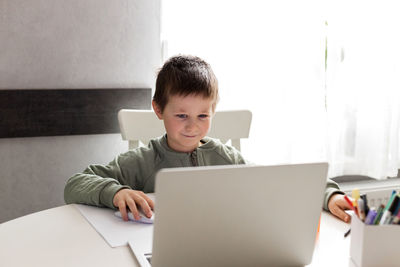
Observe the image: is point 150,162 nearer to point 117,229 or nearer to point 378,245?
point 117,229

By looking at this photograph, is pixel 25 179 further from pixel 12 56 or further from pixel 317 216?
pixel 317 216

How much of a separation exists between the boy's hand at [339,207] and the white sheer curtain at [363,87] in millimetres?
1543

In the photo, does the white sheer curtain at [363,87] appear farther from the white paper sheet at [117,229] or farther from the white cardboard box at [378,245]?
the white cardboard box at [378,245]

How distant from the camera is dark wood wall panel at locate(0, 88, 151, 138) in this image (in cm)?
220

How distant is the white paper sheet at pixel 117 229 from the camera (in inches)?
44.9

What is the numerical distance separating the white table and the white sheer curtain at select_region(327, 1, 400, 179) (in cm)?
166

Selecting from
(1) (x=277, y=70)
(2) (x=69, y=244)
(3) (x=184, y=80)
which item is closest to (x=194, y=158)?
(3) (x=184, y=80)

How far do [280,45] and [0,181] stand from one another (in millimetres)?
1451

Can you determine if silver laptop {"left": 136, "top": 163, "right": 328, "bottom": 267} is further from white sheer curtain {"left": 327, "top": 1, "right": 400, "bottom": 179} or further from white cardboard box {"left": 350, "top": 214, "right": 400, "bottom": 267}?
white sheer curtain {"left": 327, "top": 1, "right": 400, "bottom": 179}

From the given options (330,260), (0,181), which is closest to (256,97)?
(0,181)

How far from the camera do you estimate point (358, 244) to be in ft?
3.22

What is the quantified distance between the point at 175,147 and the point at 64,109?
2.66ft

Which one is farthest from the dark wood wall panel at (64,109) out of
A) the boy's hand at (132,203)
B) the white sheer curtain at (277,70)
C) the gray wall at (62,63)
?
the boy's hand at (132,203)

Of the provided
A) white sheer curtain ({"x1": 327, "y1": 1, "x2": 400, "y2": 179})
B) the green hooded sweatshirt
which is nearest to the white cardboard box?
the green hooded sweatshirt
